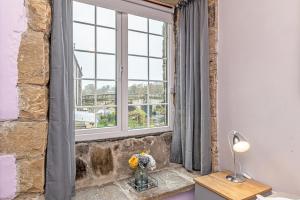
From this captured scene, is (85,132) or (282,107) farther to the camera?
(85,132)

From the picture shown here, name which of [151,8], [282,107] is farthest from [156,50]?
[282,107]

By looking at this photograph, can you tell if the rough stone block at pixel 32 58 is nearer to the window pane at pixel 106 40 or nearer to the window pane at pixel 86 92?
the window pane at pixel 86 92

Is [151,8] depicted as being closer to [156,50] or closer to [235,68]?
[156,50]

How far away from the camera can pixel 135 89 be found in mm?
2094

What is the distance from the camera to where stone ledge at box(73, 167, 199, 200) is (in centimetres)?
155

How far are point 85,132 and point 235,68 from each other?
1.49 m

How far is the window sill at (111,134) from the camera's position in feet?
5.69

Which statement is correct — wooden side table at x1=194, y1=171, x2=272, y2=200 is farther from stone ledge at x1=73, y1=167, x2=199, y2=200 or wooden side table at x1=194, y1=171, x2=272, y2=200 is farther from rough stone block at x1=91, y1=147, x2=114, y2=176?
rough stone block at x1=91, y1=147, x2=114, y2=176

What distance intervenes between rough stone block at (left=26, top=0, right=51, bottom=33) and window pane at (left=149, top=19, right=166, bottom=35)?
125 centimetres

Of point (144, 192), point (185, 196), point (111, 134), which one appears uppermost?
point (111, 134)

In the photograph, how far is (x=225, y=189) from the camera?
1462 mm

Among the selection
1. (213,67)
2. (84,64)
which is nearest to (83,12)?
(84,64)

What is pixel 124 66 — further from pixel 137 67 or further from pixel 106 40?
pixel 106 40

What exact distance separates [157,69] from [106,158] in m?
1.13
